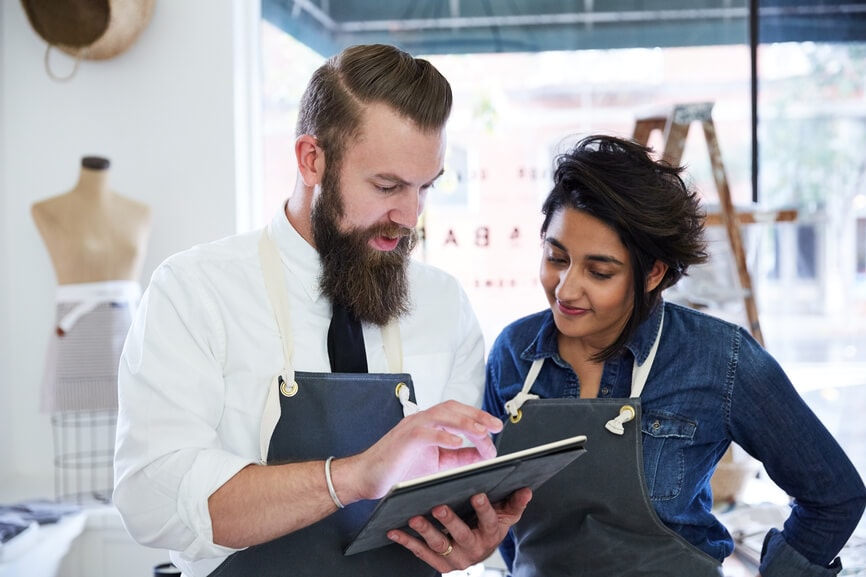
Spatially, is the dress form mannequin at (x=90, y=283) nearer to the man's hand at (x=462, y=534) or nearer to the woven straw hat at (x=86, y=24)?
the woven straw hat at (x=86, y=24)

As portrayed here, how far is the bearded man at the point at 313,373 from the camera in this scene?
1.45m

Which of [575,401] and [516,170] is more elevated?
[516,170]

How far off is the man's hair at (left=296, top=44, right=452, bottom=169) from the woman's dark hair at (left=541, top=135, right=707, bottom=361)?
0.32 metres

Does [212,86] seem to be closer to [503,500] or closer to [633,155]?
[633,155]

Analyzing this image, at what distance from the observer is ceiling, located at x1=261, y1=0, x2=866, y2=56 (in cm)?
330

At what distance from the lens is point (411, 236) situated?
179 cm

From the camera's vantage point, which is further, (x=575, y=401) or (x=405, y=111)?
(x=575, y=401)

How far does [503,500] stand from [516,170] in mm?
2012

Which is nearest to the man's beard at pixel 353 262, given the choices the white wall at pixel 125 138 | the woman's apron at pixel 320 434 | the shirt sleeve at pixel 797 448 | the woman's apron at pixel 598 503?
the woman's apron at pixel 320 434

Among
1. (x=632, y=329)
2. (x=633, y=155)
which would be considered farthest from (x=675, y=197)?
(x=632, y=329)

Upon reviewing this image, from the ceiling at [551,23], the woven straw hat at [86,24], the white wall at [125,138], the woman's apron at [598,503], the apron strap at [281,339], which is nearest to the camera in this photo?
the apron strap at [281,339]

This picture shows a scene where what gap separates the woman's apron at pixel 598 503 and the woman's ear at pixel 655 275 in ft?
0.37

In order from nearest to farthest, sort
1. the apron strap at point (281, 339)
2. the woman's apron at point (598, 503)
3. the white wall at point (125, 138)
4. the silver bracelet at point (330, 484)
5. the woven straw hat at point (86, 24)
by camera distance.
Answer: the silver bracelet at point (330, 484) < the apron strap at point (281, 339) < the woman's apron at point (598, 503) < the woven straw hat at point (86, 24) < the white wall at point (125, 138)

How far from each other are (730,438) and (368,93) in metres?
0.96
